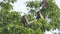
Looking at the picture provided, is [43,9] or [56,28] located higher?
[43,9]

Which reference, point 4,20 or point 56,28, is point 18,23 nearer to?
point 4,20

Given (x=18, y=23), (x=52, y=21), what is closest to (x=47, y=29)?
(x=52, y=21)

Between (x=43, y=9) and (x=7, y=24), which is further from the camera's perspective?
(x=43, y=9)

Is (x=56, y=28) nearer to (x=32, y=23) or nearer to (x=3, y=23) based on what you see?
(x=32, y=23)

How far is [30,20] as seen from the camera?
1302 cm

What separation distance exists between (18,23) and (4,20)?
2.19 feet

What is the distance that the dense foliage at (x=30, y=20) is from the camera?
40.0ft

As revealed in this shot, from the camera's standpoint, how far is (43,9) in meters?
13.6

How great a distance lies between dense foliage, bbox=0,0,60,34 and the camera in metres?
12.2

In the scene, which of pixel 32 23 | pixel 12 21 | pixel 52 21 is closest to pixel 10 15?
pixel 12 21

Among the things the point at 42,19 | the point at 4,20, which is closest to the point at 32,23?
the point at 42,19

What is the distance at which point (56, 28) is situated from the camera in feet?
43.9

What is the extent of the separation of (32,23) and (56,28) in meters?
1.36

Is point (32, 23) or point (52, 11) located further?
point (52, 11)
